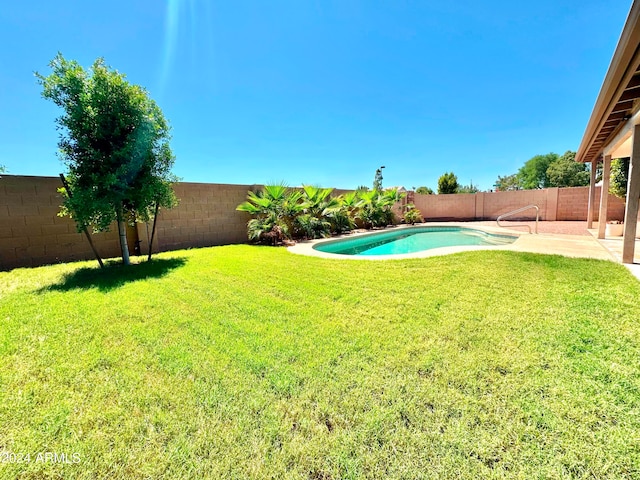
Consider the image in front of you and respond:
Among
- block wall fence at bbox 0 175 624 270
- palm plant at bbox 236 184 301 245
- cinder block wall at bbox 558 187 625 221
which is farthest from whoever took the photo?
cinder block wall at bbox 558 187 625 221

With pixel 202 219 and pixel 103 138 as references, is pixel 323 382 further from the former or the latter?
pixel 202 219

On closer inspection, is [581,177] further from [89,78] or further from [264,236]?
[89,78]

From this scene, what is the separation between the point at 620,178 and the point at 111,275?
690 inches

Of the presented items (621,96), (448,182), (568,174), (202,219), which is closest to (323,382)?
(202,219)

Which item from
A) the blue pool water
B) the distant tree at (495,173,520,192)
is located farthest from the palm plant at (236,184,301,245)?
the distant tree at (495,173,520,192)

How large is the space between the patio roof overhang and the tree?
8415mm

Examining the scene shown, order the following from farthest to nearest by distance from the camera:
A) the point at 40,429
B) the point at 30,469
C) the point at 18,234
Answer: the point at 18,234
the point at 40,429
the point at 30,469

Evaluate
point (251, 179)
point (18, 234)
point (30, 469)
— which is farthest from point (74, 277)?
point (251, 179)

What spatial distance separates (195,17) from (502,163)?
64496 millimetres

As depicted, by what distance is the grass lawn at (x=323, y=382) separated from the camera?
5.44 feet

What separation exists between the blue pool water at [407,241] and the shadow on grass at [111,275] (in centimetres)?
544

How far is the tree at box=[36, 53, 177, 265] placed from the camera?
16.7 ft

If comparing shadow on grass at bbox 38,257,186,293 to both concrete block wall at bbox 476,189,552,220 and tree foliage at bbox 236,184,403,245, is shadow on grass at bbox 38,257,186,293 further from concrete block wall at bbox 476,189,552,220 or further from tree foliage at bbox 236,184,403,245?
concrete block wall at bbox 476,189,552,220

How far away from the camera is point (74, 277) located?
5.17m
